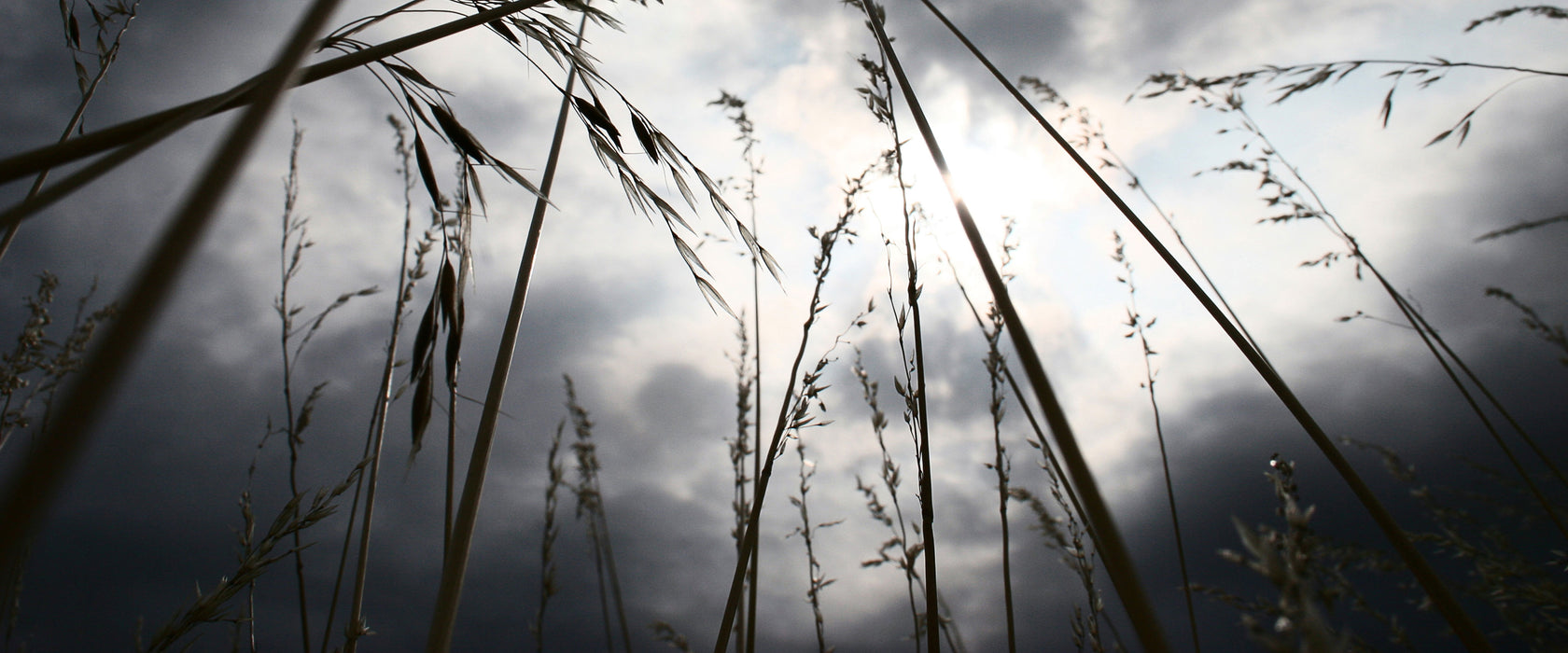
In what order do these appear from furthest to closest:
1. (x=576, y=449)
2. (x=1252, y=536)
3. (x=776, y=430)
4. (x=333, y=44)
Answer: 1. (x=576, y=449)
2. (x=776, y=430)
3. (x=333, y=44)
4. (x=1252, y=536)

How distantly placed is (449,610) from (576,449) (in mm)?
2521

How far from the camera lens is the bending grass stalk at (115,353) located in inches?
9.6

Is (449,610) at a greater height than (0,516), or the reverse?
(449,610)

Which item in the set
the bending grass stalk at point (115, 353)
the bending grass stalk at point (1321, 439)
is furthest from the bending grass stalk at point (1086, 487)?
the bending grass stalk at point (115, 353)

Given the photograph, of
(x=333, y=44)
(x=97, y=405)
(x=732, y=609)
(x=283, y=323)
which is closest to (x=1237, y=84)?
(x=732, y=609)

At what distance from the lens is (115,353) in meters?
0.25

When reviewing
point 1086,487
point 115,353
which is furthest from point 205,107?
point 1086,487

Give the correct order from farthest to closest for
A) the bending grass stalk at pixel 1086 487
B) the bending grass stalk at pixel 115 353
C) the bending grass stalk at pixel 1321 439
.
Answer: the bending grass stalk at pixel 1321 439
the bending grass stalk at pixel 1086 487
the bending grass stalk at pixel 115 353

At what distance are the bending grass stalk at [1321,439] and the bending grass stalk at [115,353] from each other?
0.46 meters

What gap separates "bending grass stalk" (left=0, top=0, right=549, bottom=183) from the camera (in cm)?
45

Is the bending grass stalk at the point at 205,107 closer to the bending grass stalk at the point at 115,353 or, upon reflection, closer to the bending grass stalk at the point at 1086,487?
the bending grass stalk at the point at 115,353

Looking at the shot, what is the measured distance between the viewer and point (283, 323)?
239 centimetres

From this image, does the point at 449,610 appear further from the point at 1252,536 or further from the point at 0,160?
the point at 1252,536

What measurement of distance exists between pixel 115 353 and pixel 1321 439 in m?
0.92
